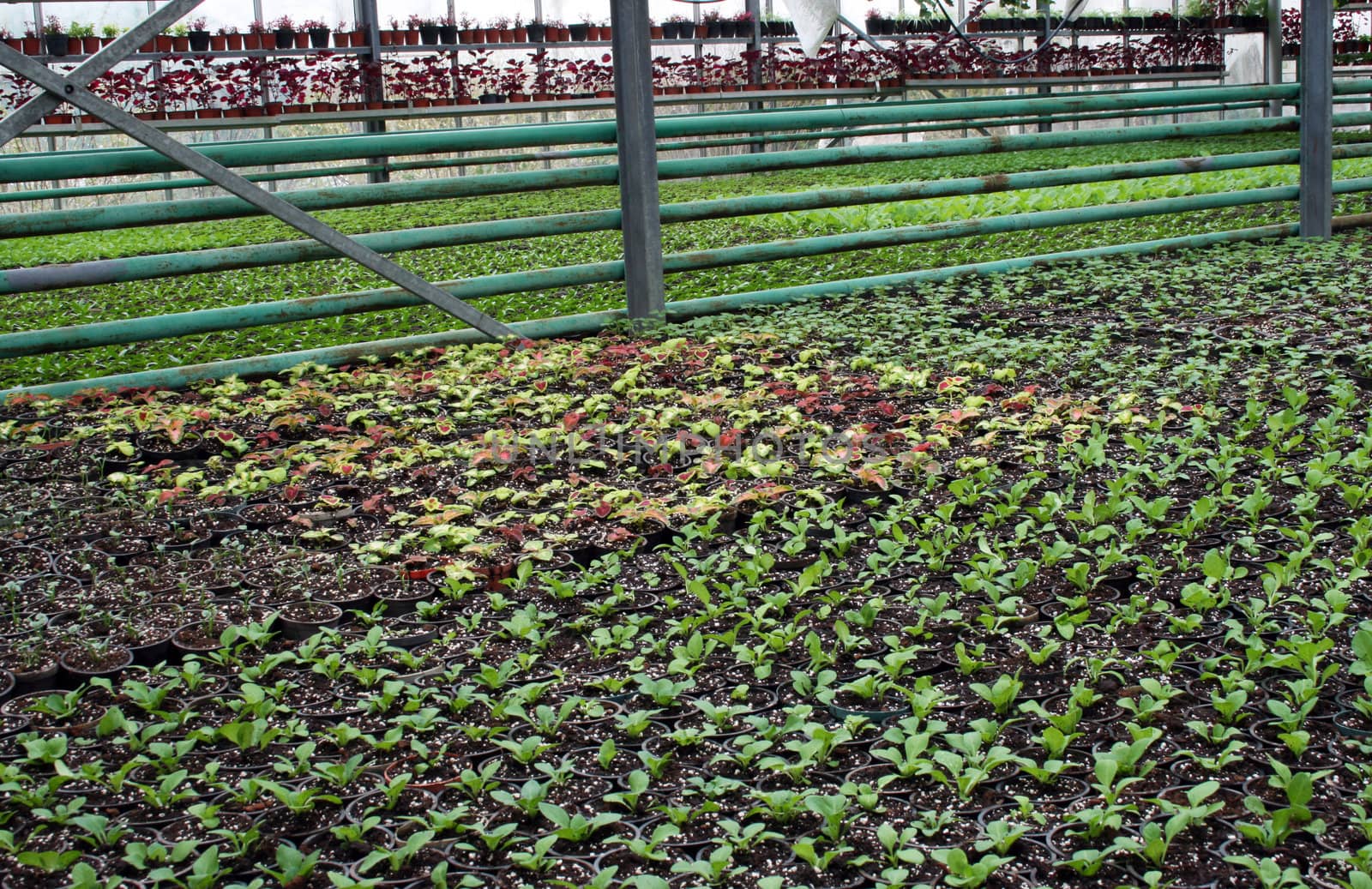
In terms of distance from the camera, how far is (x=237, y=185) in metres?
4.27

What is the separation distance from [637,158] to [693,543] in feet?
8.52

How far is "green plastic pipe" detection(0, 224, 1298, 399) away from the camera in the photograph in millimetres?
4289

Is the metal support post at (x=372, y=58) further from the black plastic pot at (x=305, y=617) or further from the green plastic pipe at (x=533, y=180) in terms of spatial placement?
the black plastic pot at (x=305, y=617)

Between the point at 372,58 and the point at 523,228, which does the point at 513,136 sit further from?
the point at 372,58

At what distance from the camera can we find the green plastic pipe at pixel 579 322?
4.29 metres

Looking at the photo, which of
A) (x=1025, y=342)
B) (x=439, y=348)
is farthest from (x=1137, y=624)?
(x=439, y=348)

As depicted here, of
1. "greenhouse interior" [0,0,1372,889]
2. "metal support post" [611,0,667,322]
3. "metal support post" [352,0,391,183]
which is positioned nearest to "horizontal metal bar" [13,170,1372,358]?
"greenhouse interior" [0,0,1372,889]

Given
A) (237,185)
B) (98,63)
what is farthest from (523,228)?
(98,63)

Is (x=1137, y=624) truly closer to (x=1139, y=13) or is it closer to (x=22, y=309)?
(x=22, y=309)

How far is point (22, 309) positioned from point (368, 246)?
2932 mm

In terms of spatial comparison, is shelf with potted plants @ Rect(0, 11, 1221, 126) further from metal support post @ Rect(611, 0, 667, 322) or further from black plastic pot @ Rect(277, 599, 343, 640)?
black plastic pot @ Rect(277, 599, 343, 640)

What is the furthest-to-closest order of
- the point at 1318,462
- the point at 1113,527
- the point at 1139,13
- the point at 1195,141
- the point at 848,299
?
1. the point at 1139,13
2. the point at 1195,141
3. the point at 848,299
4. the point at 1318,462
5. the point at 1113,527

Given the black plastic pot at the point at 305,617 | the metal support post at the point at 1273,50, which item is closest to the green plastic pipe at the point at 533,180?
the black plastic pot at the point at 305,617

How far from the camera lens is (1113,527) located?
2586mm
